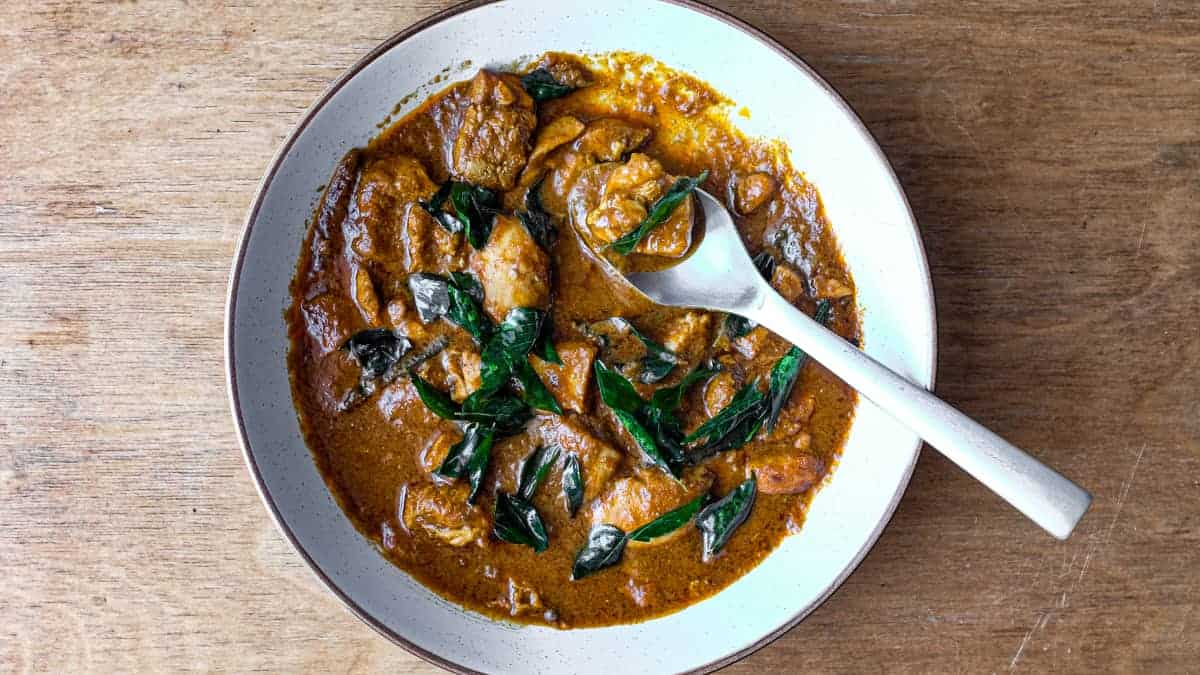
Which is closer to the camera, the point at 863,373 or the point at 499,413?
the point at 863,373

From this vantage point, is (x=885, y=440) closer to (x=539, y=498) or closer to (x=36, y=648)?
(x=539, y=498)

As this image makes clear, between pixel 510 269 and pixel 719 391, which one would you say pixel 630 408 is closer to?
pixel 719 391

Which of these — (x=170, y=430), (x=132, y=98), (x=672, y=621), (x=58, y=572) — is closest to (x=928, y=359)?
(x=672, y=621)

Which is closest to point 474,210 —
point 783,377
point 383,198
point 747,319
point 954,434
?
point 383,198

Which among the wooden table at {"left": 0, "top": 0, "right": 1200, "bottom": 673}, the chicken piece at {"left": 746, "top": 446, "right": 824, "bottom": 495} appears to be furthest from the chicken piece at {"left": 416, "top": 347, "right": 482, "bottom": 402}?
the chicken piece at {"left": 746, "top": 446, "right": 824, "bottom": 495}

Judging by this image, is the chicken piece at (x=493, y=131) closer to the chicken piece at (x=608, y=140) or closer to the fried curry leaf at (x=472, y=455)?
the chicken piece at (x=608, y=140)

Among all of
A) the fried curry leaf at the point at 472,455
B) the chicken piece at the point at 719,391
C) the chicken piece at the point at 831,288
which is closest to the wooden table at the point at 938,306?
the chicken piece at the point at 831,288
